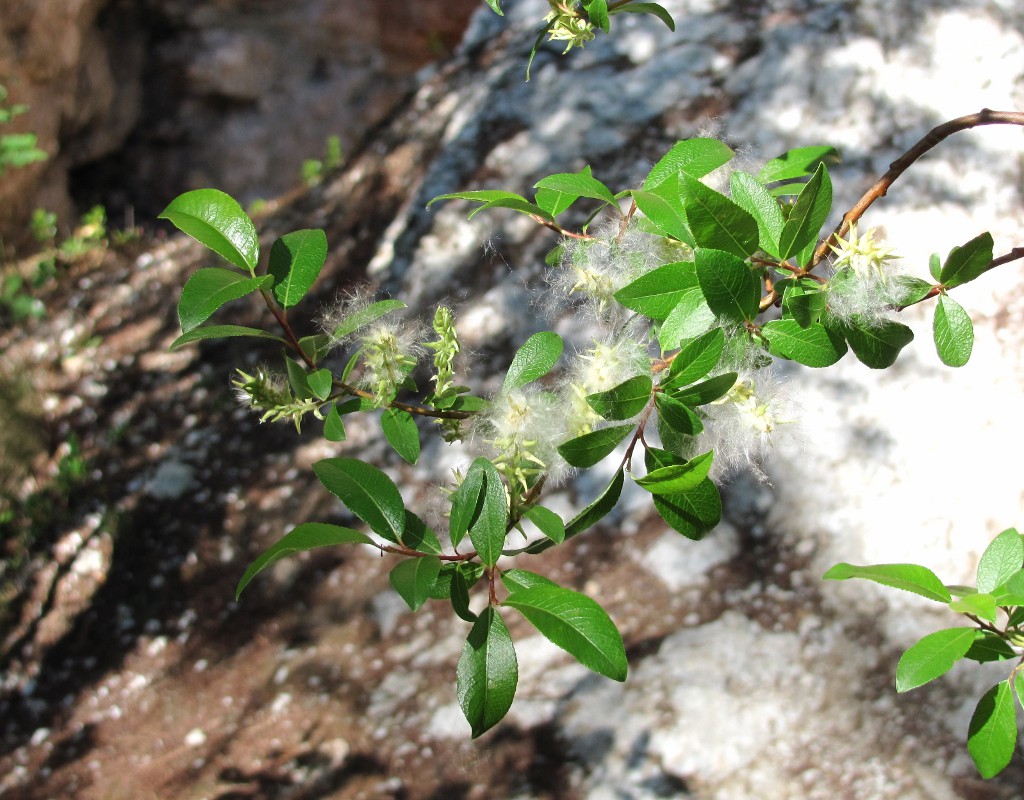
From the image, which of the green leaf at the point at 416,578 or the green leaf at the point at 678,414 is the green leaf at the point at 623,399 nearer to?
the green leaf at the point at 678,414

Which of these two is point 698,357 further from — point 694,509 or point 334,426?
point 334,426

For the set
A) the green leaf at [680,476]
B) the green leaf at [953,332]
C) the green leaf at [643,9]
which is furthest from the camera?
the green leaf at [643,9]

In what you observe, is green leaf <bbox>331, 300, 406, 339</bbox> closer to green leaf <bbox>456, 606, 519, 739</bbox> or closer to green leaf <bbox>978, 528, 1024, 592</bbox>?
green leaf <bbox>456, 606, 519, 739</bbox>

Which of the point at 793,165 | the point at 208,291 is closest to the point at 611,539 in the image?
the point at 793,165

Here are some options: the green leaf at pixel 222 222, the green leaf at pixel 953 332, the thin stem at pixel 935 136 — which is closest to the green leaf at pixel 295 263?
the green leaf at pixel 222 222

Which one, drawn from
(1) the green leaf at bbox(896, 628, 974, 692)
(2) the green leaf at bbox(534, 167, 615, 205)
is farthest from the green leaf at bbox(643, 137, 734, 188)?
(1) the green leaf at bbox(896, 628, 974, 692)

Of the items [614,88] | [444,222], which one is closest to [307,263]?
[444,222]

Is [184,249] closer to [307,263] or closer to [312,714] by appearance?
[312,714]

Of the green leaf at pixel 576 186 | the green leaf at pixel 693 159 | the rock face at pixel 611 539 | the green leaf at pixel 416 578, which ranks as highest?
the green leaf at pixel 576 186
